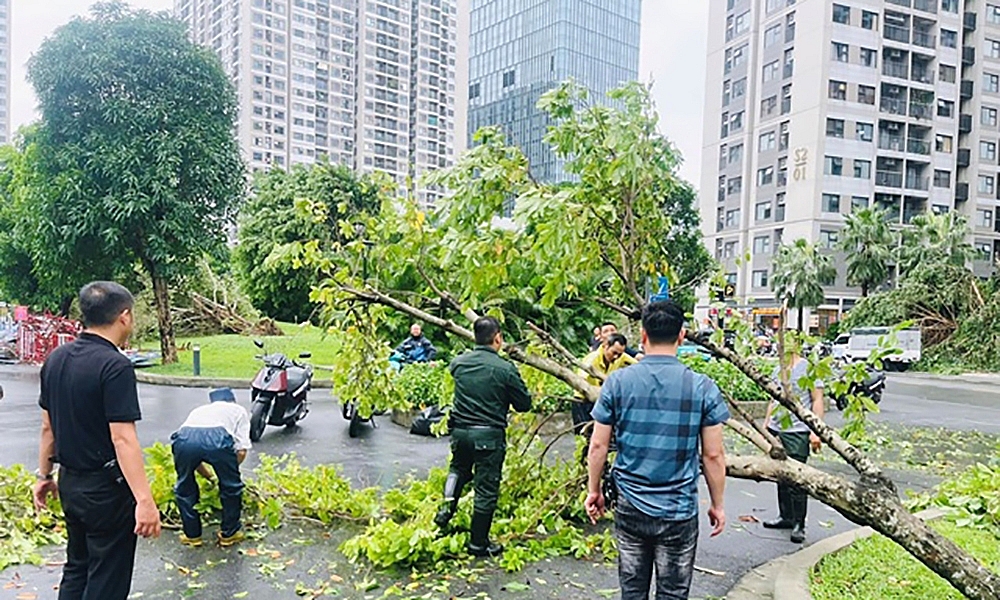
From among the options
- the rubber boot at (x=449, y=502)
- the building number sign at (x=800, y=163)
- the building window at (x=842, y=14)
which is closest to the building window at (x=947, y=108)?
the building window at (x=842, y=14)

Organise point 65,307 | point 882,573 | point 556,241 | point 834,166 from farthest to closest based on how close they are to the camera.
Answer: point 834,166
point 65,307
point 882,573
point 556,241

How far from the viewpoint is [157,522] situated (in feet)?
10.9

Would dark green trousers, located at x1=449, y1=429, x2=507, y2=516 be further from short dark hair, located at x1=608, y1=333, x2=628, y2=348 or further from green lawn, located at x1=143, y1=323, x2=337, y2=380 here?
green lawn, located at x1=143, y1=323, x2=337, y2=380

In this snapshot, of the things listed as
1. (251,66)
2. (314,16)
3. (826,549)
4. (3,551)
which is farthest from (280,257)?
(314,16)

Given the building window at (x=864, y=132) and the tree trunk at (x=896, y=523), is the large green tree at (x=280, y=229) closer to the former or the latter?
the tree trunk at (x=896, y=523)

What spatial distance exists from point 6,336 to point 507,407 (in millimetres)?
26811

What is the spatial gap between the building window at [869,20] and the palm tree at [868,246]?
15.1m

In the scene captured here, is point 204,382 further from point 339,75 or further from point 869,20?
point 339,75

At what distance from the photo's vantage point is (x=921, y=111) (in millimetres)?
48812

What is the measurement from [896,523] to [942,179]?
5474 cm

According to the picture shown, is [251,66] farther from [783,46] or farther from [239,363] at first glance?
[239,363]

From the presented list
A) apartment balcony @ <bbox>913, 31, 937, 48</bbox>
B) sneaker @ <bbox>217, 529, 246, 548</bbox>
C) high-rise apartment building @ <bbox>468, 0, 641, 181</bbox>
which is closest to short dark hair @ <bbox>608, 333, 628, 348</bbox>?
sneaker @ <bbox>217, 529, 246, 548</bbox>

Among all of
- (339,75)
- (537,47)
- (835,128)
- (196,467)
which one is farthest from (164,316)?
(537,47)

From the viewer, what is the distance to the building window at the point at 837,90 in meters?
47.0
